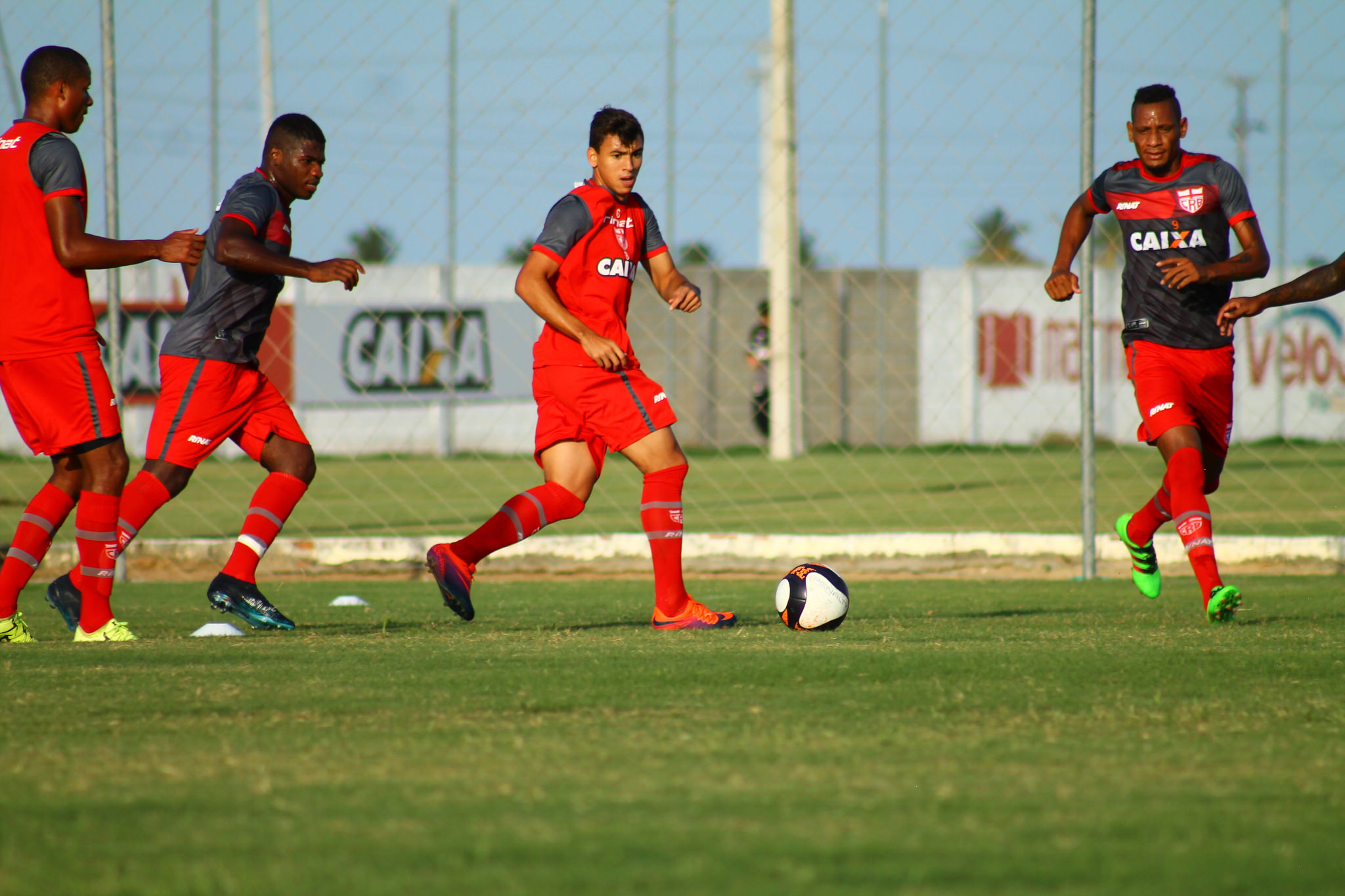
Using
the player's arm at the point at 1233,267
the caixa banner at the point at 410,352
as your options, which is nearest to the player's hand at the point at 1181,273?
the player's arm at the point at 1233,267

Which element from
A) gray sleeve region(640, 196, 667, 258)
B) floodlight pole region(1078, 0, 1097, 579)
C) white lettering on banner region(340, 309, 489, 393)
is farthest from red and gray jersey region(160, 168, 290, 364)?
white lettering on banner region(340, 309, 489, 393)

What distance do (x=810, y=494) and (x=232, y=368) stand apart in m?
8.99

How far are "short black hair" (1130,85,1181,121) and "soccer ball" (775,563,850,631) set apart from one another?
7.48ft

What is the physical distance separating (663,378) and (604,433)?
16.5 m

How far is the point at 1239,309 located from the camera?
15.7 ft

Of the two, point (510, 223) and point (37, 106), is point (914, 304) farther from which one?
point (37, 106)

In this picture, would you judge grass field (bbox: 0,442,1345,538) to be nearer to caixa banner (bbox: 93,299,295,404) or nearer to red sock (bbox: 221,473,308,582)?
caixa banner (bbox: 93,299,295,404)

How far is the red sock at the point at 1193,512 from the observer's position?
479 cm

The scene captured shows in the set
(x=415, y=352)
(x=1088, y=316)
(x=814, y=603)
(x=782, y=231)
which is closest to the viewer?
(x=814, y=603)

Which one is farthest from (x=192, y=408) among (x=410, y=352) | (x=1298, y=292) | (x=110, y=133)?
(x=410, y=352)

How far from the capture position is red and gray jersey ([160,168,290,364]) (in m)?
4.81

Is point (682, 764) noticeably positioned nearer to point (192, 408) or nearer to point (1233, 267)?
point (192, 408)

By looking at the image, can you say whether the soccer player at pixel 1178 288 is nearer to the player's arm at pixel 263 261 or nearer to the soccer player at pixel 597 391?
the soccer player at pixel 597 391

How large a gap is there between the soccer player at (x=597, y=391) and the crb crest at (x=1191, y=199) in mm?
1995
